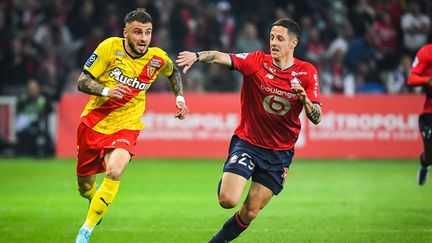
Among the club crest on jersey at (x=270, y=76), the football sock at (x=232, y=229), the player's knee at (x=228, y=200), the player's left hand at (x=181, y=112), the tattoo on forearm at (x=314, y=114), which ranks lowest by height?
the football sock at (x=232, y=229)

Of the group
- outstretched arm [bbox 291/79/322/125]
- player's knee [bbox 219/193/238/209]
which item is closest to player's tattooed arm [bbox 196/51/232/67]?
outstretched arm [bbox 291/79/322/125]

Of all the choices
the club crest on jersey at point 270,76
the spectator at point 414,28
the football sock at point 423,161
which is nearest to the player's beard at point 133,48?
the club crest on jersey at point 270,76

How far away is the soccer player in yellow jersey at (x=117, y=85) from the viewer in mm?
9789

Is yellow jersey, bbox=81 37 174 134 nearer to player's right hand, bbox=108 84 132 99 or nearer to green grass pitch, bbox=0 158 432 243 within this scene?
player's right hand, bbox=108 84 132 99

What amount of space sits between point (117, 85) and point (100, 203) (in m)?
1.34

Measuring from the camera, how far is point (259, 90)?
9.45m

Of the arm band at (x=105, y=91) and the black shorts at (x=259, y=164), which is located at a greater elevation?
the arm band at (x=105, y=91)

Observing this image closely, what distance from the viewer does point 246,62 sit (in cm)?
939

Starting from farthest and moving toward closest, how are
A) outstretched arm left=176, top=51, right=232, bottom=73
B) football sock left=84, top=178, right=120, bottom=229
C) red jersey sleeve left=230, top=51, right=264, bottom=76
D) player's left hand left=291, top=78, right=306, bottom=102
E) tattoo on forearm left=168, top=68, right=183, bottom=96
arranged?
tattoo on forearm left=168, top=68, right=183, bottom=96, red jersey sleeve left=230, top=51, right=264, bottom=76, football sock left=84, top=178, right=120, bottom=229, outstretched arm left=176, top=51, right=232, bottom=73, player's left hand left=291, top=78, right=306, bottom=102

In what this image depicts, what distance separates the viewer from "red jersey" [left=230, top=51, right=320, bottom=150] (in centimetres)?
937

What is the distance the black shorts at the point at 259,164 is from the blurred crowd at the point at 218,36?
531 inches

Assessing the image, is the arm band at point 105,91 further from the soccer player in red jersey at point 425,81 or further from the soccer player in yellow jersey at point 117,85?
the soccer player in red jersey at point 425,81

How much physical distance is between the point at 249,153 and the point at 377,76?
48.5 ft

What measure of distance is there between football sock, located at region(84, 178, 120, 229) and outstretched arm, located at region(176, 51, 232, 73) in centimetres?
160
